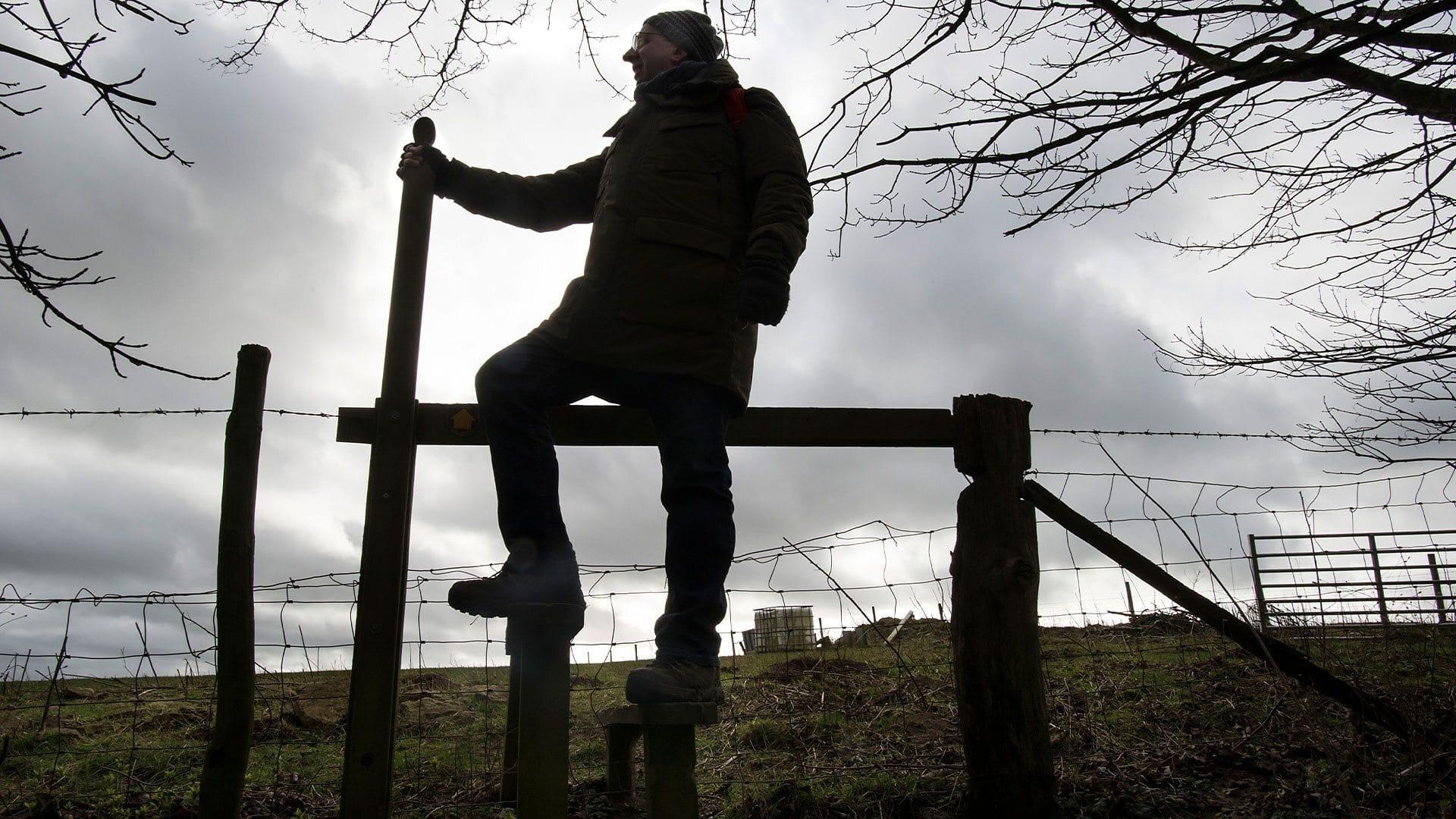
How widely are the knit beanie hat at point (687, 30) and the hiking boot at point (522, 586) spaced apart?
1636 mm

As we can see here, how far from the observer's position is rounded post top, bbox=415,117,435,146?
119 inches

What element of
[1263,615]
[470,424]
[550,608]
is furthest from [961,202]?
[550,608]

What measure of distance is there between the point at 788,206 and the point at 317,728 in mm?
4187

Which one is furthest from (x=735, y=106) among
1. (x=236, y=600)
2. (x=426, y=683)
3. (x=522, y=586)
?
(x=426, y=683)

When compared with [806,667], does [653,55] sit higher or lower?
higher

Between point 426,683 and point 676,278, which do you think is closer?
point 676,278

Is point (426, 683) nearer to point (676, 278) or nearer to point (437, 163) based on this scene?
point (437, 163)

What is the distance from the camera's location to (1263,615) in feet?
13.0

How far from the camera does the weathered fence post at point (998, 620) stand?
9.36 ft

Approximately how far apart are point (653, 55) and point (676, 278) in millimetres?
851

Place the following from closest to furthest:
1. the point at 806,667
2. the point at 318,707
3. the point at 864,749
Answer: the point at 864,749 < the point at 318,707 < the point at 806,667

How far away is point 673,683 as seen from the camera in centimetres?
232

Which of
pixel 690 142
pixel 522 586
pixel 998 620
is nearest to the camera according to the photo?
pixel 522 586

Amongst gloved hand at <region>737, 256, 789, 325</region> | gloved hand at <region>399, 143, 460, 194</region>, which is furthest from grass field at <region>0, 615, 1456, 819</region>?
gloved hand at <region>399, 143, 460, 194</region>
